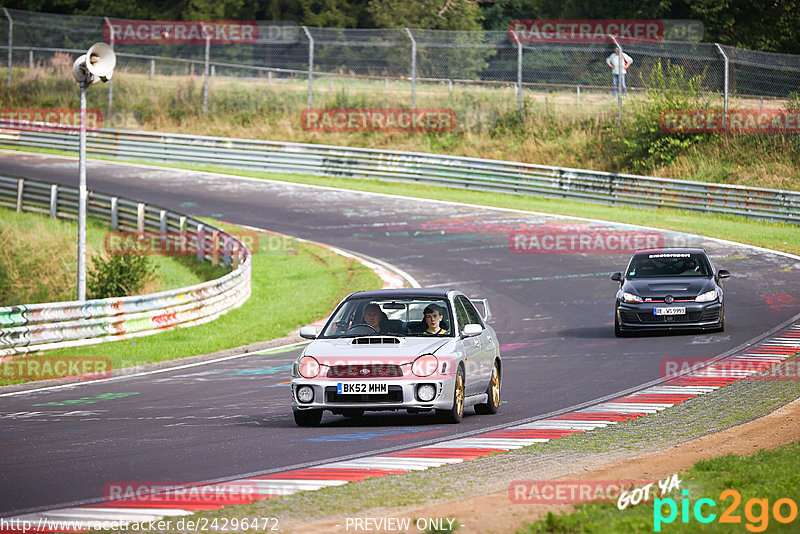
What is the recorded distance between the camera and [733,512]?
272 inches

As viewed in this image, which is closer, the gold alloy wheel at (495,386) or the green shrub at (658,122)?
the gold alloy wheel at (495,386)

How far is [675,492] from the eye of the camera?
24.9ft

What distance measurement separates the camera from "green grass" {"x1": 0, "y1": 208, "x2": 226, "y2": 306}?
28.9m

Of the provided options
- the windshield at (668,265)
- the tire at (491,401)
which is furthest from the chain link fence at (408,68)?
the tire at (491,401)

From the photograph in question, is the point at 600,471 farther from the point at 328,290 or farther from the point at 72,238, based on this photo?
the point at 72,238

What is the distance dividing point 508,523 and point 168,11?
6763 centimetres

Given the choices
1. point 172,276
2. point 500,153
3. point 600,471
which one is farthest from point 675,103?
point 600,471

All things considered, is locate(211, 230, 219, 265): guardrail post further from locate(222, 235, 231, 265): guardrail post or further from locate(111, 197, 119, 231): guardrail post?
locate(111, 197, 119, 231): guardrail post

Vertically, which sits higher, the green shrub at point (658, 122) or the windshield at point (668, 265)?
the green shrub at point (658, 122)

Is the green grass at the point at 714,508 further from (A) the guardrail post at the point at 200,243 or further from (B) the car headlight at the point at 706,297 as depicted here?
(A) the guardrail post at the point at 200,243

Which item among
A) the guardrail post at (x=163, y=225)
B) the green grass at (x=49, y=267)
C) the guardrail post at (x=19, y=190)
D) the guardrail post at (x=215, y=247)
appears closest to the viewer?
the green grass at (x=49, y=267)

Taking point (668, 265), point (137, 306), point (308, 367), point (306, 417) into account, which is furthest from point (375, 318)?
point (668, 265)

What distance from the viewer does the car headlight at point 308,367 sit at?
11.7m

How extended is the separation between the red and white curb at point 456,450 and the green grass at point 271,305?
8266 millimetres
